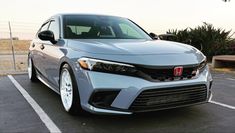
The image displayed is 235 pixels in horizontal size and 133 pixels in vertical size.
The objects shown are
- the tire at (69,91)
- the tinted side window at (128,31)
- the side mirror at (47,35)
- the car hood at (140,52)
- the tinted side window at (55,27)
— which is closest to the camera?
the car hood at (140,52)

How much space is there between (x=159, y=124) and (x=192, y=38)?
35.5 ft

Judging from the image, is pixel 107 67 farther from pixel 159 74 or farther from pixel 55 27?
pixel 55 27

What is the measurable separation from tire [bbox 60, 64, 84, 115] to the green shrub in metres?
9.84

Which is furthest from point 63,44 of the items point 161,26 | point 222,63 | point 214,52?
point 161,26

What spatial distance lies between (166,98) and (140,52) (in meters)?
0.63

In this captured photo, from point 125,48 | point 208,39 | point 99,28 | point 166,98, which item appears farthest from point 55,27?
point 208,39

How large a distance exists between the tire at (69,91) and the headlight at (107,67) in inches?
14.2

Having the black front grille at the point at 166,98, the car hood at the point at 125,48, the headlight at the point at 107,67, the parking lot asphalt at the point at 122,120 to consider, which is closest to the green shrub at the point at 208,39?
the parking lot asphalt at the point at 122,120

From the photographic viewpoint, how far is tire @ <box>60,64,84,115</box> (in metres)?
3.80

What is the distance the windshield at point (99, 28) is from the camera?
182 inches

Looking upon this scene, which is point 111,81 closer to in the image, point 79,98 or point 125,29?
point 79,98

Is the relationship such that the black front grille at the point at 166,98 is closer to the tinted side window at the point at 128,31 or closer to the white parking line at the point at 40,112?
the white parking line at the point at 40,112

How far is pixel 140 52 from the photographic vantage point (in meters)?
3.64

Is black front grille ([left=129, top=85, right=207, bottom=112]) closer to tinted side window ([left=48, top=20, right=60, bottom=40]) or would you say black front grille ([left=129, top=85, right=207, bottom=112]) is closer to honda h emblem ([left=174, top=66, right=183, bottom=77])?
honda h emblem ([left=174, top=66, right=183, bottom=77])
